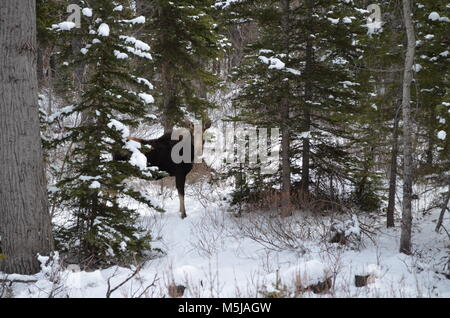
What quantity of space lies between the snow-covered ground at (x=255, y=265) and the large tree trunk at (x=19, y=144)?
45 cm

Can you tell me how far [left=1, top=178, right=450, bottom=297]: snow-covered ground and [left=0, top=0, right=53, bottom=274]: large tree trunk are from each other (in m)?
0.45

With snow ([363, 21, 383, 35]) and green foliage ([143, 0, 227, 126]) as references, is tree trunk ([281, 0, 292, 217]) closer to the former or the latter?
snow ([363, 21, 383, 35])

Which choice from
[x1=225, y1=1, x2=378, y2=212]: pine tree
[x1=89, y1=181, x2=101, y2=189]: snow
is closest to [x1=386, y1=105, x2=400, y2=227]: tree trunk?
[x1=225, y1=1, x2=378, y2=212]: pine tree

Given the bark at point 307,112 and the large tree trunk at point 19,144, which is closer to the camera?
the large tree trunk at point 19,144

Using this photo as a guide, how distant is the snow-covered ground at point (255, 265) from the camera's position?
16.3 feet

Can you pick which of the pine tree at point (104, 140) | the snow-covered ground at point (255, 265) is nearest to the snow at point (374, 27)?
the snow-covered ground at point (255, 265)

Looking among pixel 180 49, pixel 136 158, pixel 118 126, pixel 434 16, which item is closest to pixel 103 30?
pixel 118 126

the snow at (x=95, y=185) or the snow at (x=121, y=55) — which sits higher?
the snow at (x=121, y=55)

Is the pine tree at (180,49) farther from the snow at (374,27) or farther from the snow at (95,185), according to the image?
the snow at (95,185)

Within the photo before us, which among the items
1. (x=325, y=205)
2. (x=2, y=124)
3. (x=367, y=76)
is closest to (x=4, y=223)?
(x=2, y=124)

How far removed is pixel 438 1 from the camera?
760cm

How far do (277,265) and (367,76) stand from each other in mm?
4852

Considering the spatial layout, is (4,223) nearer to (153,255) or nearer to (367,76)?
(153,255)
